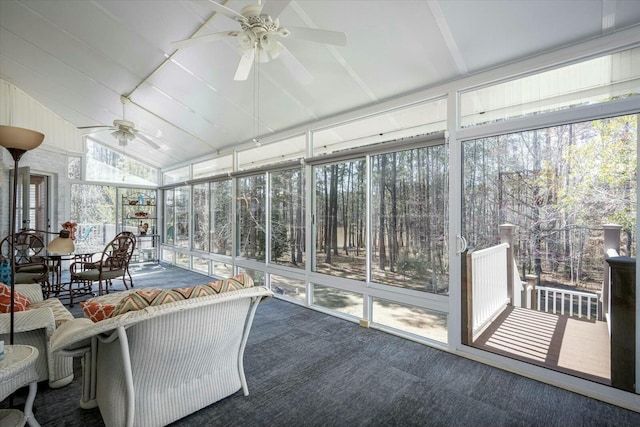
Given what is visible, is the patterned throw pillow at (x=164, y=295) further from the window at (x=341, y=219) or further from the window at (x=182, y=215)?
the window at (x=182, y=215)

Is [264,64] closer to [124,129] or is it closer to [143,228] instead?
[124,129]

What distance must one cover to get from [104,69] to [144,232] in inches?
190

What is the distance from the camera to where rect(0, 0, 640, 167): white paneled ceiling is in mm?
2260

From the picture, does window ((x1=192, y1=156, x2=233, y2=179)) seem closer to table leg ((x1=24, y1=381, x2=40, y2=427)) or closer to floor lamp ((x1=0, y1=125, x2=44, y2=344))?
floor lamp ((x1=0, y1=125, x2=44, y2=344))

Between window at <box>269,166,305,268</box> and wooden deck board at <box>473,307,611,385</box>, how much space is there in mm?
2656

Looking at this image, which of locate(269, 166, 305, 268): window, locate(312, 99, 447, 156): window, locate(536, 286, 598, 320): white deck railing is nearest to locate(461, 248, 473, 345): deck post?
locate(536, 286, 598, 320): white deck railing

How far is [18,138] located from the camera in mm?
1951

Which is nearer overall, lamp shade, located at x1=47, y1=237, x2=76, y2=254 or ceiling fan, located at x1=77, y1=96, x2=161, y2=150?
lamp shade, located at x1=47, y1=237, x2=76, y2=254

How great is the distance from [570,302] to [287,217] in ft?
11.9

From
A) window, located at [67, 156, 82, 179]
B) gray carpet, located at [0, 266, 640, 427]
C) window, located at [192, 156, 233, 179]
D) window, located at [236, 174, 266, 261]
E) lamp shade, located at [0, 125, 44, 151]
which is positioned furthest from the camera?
window, located at [67, 156, 82, 179]

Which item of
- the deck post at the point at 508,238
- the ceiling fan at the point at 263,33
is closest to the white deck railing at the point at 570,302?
the deck post at the point at 508,238

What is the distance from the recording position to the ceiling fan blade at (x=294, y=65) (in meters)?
2.27

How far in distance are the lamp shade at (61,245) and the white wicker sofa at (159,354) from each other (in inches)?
88.4

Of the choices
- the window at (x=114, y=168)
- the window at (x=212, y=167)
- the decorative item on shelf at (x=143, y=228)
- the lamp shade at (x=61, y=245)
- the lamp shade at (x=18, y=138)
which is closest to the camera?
the lamp shade at (x=18, y=138)
